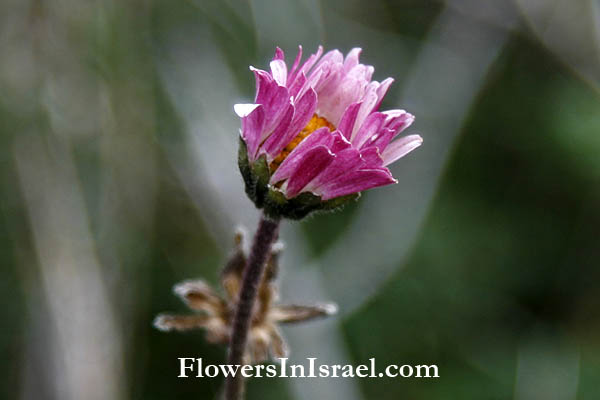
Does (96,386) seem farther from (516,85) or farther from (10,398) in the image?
(516,85)

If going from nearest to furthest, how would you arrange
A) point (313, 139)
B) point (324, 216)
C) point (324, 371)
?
point (313, 139) < point (324, 371) < point (324, 216)

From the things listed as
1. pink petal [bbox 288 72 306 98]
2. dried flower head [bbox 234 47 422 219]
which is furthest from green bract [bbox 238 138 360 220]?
pink petal [bbox 288 72 306 98]

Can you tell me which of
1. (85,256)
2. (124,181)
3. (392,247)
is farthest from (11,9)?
(392,247)

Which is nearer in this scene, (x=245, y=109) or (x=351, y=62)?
(x=245, y=109)

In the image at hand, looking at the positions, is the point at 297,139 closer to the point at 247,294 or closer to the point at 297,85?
the point at 297,85

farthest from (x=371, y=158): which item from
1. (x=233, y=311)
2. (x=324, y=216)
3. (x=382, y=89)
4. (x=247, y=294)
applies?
(x=324, y=216)

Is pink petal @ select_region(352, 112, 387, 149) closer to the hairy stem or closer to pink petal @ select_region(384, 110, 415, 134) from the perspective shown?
pink petal @ select_region(384, 110, 415, 134)
